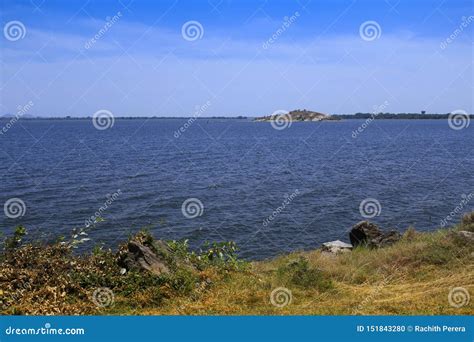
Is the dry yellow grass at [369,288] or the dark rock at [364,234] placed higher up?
the dark rock at [364,234]

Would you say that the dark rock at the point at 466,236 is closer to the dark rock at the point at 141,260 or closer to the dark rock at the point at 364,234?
the dark rock at the point at 364,234

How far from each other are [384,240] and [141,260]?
10.2 m

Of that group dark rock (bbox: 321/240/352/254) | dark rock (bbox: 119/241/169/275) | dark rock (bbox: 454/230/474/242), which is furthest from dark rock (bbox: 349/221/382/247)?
dark rock (bbox: 119/241/169/275)

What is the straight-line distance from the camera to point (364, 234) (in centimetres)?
1789

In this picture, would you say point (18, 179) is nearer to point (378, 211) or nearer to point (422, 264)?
point (378, 211)

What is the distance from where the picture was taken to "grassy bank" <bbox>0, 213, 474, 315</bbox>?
8.99 metres

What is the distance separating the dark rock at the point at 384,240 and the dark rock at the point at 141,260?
367 inches

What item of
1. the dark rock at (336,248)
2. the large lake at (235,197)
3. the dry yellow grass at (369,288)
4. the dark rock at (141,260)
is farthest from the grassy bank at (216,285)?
the large lake at (235,197)

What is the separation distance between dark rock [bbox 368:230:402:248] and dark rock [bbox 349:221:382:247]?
9.2 inches

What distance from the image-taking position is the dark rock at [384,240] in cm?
1649

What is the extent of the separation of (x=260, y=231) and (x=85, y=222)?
9.93m

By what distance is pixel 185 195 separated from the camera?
3284cm

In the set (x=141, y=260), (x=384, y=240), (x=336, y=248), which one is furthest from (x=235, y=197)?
(x=141, y=260)

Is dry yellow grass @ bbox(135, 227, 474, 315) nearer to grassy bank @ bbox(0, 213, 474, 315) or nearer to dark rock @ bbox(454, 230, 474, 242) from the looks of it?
grassy bank @ bbox(0, 213, 474, 315)
